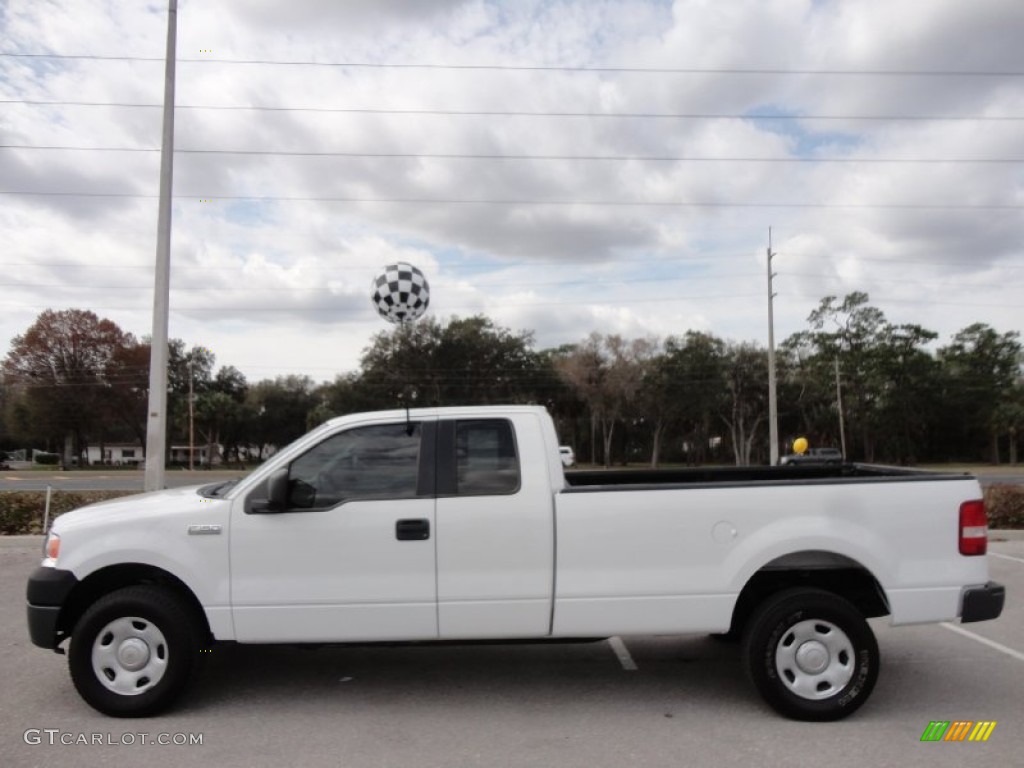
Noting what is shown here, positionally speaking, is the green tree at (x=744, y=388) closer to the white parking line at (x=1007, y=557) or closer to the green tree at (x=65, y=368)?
the white parking line at (x=1007, y=557)

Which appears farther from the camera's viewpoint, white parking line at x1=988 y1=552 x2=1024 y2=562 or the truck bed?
white parking line at x1=988 y1=552 x2=1024 y2=562

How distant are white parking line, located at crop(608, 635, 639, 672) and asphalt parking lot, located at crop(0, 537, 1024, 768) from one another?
0.05 feet

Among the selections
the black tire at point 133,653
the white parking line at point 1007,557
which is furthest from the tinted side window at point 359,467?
the white parking line at point 1007,557

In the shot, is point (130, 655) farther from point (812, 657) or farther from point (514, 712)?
point (812, 657)

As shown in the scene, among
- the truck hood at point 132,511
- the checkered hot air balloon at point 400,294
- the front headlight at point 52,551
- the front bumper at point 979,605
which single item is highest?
the checkered hot air balloon at point 400,294

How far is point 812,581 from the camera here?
192 inches

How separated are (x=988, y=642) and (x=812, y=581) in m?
2.72

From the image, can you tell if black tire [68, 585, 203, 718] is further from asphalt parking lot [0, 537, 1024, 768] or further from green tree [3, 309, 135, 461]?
green tree [3, 309, 135, 461]

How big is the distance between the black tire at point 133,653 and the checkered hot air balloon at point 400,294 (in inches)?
198

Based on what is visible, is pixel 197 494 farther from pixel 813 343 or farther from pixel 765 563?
pixel 813 343

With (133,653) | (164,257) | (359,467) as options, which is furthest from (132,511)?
(164,257)

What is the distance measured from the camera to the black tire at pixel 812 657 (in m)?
4.55

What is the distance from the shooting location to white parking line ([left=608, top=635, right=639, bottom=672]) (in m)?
5.70

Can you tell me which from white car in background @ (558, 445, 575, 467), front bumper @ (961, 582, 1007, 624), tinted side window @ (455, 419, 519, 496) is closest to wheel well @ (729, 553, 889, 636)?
front bumper @ (961, 582, 1007, 624)
